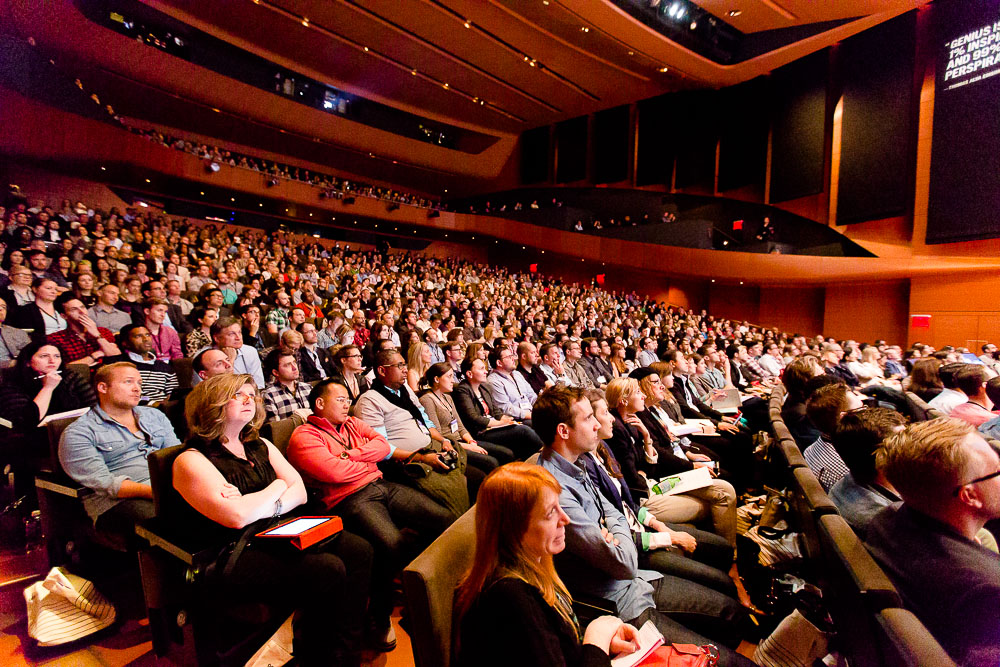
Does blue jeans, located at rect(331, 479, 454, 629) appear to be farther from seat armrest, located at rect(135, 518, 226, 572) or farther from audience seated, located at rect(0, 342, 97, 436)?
audience seated, located at rect(0, 342, 97, 436)

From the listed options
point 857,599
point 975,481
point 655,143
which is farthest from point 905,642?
point 655,143

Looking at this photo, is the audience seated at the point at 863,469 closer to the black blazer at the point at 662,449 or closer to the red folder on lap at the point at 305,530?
the black blazer at the point at 662,449

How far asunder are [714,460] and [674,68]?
12.4 meters

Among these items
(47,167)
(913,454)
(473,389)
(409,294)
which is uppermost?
(47,167)

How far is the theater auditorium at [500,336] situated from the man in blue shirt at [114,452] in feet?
0.05

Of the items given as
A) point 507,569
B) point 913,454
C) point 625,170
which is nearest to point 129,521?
point 507,569

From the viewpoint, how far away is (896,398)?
3.58 meters

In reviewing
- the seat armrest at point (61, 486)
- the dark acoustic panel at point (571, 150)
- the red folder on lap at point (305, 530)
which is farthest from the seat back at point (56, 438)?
the dark acoustic panel at point (571, 150)

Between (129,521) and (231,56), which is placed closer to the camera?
(129,521)

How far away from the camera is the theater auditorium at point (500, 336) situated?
134 cm

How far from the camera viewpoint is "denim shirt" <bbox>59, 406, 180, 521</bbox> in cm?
182

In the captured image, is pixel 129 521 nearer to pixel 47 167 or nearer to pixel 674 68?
pixel 47 167

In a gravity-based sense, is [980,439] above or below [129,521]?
above

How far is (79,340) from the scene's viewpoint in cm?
327
